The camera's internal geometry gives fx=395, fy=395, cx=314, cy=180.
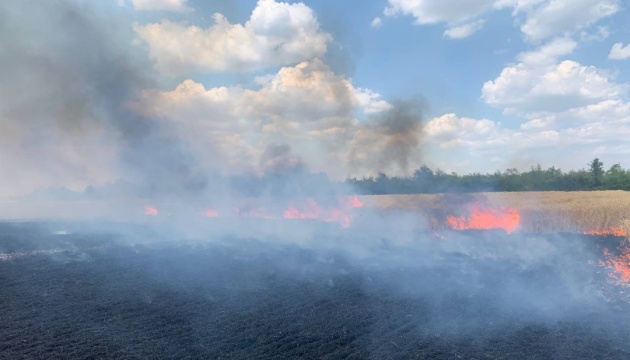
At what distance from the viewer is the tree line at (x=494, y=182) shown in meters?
53.7

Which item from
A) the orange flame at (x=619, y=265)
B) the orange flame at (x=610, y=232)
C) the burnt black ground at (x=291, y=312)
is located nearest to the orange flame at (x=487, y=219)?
the orange flame at (x=610, y=232)

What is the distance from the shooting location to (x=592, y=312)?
545 inches

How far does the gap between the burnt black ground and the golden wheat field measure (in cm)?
1571

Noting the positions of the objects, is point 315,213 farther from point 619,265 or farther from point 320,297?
point 320,297

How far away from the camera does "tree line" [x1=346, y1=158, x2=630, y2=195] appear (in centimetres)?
5366

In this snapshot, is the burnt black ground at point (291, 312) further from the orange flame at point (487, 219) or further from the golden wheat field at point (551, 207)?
the orange flame at point (487, 219)

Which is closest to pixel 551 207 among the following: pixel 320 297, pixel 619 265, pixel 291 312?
pixel 619 265

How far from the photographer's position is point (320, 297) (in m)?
15.3

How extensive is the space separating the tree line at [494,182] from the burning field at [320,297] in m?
23.4

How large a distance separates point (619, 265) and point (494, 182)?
129 ft

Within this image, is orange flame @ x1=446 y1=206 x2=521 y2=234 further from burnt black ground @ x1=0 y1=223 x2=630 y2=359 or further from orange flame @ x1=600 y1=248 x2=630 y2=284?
burnt black ground @ x1=0 y1=223 x2=630 y2=359

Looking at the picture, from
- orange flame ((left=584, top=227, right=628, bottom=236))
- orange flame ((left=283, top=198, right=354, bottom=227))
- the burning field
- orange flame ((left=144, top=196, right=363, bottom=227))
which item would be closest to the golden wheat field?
orange flame ((left=584, top=227, right=628, bottom=236))

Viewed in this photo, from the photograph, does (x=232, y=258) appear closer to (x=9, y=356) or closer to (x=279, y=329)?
(x=279, y=329)

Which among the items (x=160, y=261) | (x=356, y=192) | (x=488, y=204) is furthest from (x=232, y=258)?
(x=356, y=192)
